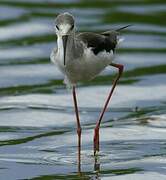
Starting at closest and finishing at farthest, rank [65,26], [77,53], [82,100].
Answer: [65,26] < [77,53] < [82,100]

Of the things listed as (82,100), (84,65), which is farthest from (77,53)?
(82,100)

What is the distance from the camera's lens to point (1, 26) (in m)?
15.8

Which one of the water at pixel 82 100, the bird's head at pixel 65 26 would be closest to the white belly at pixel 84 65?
the bird's head at pixel 65 26

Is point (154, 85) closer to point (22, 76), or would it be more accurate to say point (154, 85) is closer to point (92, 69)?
point (22, 76)

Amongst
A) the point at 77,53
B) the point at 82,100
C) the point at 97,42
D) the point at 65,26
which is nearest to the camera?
the point at 65,26

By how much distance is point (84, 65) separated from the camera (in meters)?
8.83

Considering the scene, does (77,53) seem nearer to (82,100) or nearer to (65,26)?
(65,26)

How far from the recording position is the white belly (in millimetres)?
8781

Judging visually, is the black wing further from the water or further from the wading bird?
the water

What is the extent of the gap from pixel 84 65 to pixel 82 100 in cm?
301

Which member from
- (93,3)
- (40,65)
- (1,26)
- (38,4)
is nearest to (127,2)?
(93,3)

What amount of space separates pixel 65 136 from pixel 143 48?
16.4ft

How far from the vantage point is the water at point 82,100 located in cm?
874

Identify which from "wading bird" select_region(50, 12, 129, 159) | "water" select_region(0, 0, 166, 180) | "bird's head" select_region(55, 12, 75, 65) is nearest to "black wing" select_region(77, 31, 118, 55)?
"wading bird" select_region(50, 12, 129, 159)
